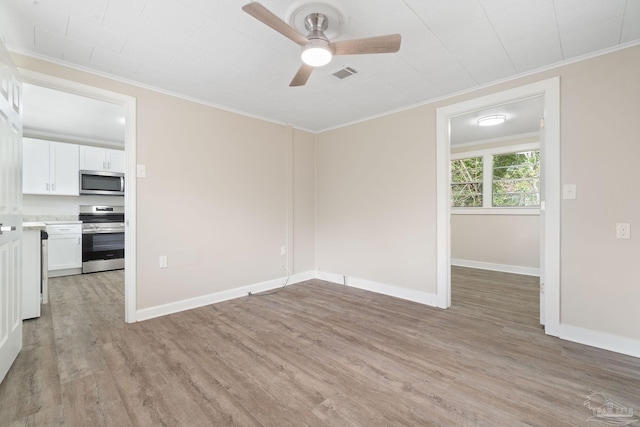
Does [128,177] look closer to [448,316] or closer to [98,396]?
[98,396]

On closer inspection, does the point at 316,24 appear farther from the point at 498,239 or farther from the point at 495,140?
the point at 498,239

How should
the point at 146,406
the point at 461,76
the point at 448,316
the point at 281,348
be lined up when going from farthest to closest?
1. the point at 448,316
2. the point at 461,76
3. the point at 281,348
4. the point at 146,406

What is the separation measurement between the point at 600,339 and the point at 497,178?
3.59 m

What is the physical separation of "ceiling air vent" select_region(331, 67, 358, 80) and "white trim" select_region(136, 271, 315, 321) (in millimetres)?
2757

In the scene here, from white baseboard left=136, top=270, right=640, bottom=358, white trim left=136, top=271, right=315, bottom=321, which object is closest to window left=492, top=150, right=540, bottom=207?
white baseboard left=136, top=270, right=640, bottom=358

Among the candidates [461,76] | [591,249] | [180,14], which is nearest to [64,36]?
[180,14]

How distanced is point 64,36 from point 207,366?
2.65 meters

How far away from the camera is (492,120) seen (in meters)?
3.99

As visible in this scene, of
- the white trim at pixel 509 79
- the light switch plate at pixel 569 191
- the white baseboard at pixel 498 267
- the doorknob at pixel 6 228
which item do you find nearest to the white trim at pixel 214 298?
the doorknob at pixel 6 228

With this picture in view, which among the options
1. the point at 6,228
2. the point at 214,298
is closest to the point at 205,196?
the point at 214,298

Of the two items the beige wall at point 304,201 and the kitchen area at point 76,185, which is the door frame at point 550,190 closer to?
the beige wall at point 304,201

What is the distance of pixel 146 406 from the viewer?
5.31 feet

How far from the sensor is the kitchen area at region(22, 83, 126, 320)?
447 cm

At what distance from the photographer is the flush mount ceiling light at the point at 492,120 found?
12.8 feet
